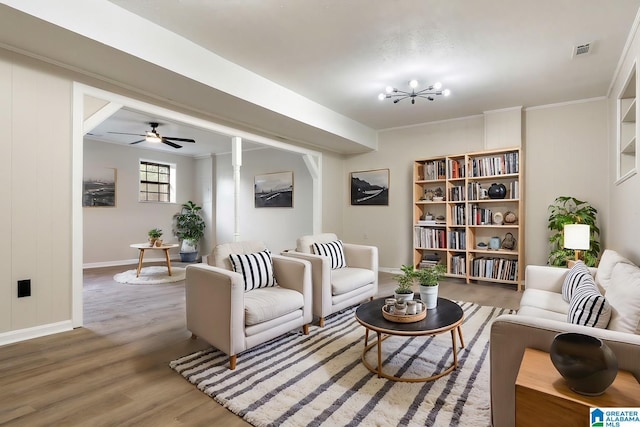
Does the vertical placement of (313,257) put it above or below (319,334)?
above

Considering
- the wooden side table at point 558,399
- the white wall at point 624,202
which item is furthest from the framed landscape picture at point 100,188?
the white wall at point 624,202

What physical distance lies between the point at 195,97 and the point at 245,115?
73cm

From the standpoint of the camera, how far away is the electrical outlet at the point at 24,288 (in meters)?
2.69

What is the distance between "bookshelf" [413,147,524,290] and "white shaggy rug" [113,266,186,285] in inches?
156

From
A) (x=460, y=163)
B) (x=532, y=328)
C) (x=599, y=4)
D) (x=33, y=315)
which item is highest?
(x=599, y=4)

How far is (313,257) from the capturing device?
3156 millimetres

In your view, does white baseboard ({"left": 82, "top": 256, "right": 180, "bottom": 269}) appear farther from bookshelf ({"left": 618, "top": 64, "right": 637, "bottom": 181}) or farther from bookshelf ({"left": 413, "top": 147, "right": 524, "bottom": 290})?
bookshelf ({"left": 618, "top": 64, "right": 637, "bottom": 181})

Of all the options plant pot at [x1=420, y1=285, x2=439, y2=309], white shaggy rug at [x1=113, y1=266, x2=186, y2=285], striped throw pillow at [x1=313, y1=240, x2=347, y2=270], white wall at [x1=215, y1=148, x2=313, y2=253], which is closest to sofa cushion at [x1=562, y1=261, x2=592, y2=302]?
plant pot at [x1=420, y1=285, x2=439, y2=309]

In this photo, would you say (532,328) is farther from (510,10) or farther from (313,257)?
(510,10)

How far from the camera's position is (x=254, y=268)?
9.32 feet

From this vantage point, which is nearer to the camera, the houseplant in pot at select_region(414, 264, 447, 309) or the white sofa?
the white sofa

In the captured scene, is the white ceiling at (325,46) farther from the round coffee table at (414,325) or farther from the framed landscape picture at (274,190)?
the framed landscape picture at (274,190)

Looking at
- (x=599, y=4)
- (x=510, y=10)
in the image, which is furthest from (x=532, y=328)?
(x=599, y=4)

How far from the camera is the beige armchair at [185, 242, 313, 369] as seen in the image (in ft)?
7.45
